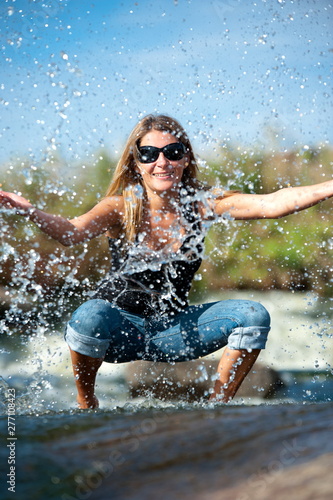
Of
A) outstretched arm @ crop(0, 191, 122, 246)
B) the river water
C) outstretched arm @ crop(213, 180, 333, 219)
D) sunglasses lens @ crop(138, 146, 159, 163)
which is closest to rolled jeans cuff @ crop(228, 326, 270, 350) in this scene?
outstretched arm @ crop(213, 180, 333, 219)

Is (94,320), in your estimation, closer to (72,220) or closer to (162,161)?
(72,220)

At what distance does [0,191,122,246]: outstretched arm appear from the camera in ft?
8.62

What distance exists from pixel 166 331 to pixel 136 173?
81cm

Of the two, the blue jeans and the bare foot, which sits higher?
the blue jeans

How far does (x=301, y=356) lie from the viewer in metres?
5.65

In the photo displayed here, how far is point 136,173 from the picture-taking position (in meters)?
3.10

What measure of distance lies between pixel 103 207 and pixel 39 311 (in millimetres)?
5894

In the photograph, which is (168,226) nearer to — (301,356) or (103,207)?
(103,207)

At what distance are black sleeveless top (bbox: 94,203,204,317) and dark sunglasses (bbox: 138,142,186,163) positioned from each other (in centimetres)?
38

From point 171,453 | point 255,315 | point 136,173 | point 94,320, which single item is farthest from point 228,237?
point 171,453

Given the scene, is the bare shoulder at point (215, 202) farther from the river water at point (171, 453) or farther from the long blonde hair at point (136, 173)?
the river water at point (171, 453)

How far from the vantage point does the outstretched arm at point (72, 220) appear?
8.62ft

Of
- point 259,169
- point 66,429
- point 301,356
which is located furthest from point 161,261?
point 259,169

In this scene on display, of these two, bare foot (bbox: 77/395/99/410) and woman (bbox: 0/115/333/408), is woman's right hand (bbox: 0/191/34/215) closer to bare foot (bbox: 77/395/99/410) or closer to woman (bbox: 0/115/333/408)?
woman (bbox: 0/115/333/408)
